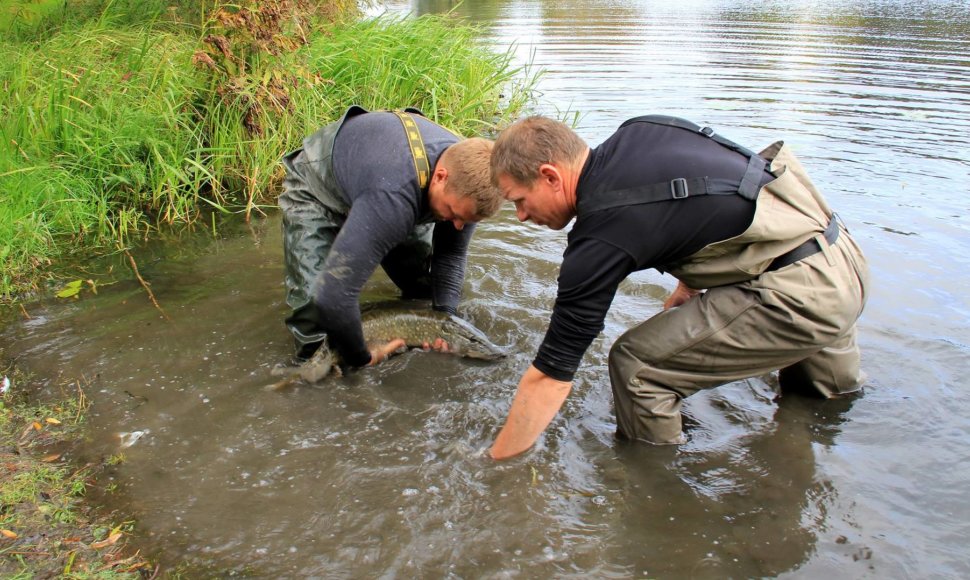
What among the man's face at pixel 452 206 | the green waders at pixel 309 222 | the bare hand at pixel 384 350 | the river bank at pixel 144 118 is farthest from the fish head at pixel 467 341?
the river bank at pixel 144 118

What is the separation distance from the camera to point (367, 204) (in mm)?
3518

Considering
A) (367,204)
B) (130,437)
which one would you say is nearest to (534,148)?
(367,204)

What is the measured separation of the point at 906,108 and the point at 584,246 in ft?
30.3

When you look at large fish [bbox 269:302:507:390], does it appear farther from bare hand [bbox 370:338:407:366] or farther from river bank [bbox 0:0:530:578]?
river bank [bbox 0:0:530:578]

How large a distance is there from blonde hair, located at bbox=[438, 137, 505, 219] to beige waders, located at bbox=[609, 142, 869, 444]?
0.94 metres

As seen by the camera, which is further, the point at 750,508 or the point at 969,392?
the point at 969,392

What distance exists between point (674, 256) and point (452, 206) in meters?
1.11

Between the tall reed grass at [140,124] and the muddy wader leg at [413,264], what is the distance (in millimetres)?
1947

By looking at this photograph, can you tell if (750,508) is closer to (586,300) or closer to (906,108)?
(586,300)

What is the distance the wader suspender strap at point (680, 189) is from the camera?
2.88 meters

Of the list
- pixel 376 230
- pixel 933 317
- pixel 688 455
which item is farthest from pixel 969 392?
pixel 376 230

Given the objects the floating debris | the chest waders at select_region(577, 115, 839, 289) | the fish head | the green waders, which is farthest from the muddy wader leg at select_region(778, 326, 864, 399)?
the floating debris

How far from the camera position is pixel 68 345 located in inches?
174

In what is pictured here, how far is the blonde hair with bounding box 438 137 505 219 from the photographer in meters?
3.41
